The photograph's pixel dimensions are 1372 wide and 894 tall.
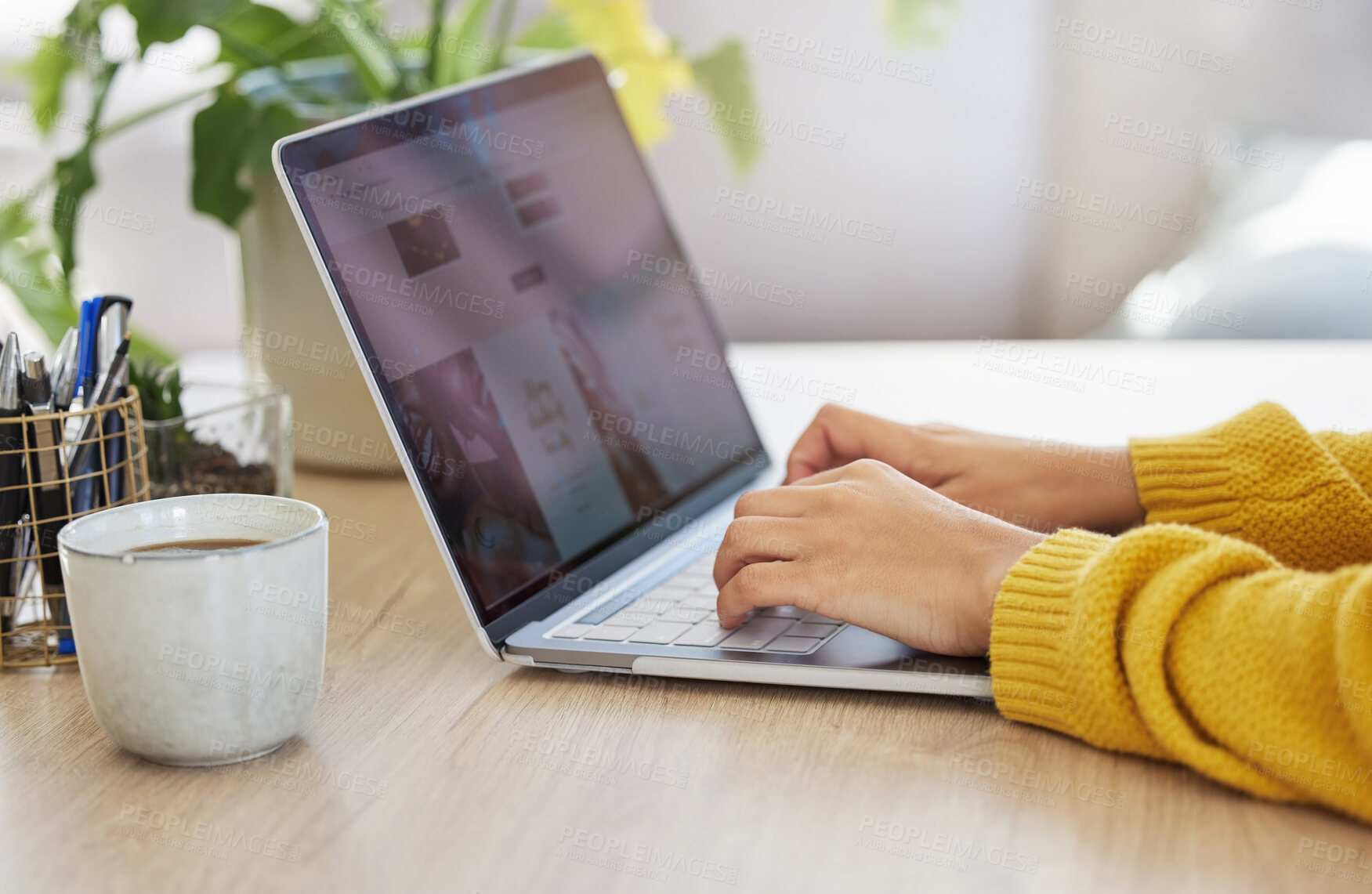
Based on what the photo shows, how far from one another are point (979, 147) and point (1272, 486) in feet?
6.57

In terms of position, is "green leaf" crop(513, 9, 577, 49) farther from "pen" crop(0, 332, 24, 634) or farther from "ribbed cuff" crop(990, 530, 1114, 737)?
"ribbed cuff" crop(990, 530, 1114, 737)

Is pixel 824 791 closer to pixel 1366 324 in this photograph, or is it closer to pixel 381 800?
pixel 381 800

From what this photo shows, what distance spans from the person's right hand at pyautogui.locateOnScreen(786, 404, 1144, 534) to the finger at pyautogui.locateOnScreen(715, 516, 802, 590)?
7.5 inches

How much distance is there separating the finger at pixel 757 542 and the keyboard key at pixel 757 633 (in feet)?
0.08

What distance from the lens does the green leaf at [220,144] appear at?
33.8 inches

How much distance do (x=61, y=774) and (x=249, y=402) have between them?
34cm

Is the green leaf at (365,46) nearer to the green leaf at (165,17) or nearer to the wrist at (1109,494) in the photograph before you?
the green leaf at (165,17)

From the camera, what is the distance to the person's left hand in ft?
1.76

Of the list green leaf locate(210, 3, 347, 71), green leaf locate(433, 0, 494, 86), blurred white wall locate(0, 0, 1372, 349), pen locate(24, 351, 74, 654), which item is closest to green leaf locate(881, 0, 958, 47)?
green leaf locate(433, 0, 494, 86)

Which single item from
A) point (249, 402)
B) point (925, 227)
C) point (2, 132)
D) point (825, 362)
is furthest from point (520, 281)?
point (925, 227)

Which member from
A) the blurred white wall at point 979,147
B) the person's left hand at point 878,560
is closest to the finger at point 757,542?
the person's left hand at point 878,560

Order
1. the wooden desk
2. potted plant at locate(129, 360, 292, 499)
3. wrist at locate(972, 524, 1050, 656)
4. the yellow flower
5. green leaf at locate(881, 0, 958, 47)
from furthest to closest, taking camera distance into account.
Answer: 1. green leaf at locate(881, 0, 958, 47)
2. the yellow flower
3. potted plant at locate(129, 360, 292, 499)
4. wrist at locate(972, 524, 1050, 656)
5. the wooden desk

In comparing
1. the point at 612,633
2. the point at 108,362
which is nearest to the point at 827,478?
the point at 612,633

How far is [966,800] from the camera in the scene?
17.4 inches
